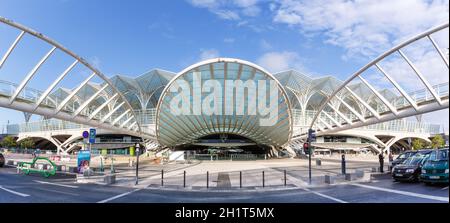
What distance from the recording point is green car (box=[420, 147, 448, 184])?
1427cm

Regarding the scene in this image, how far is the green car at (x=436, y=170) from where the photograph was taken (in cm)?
1427

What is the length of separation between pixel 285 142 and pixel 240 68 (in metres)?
23.6

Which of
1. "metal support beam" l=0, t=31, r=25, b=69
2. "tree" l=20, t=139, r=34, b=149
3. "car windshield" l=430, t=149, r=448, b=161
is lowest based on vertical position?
"tree" l=20, t=139, r=34, b=149

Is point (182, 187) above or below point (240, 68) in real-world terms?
below

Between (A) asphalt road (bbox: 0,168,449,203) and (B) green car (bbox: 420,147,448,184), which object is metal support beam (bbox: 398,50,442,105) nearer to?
(B) green car (bbox: 420,147,448,184)

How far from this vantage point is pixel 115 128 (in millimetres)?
38000

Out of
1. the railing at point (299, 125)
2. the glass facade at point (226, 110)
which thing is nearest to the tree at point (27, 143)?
the railing at point (299, 125)

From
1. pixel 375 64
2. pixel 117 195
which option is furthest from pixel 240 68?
pixel 117 195

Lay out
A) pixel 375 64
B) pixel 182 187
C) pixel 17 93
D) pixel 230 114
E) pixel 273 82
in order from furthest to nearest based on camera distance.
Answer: pixel 230 114
pixel 273 82
pixel 375 64
pixel 17 93
pixel 182 187

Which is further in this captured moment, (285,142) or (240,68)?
(285,142)

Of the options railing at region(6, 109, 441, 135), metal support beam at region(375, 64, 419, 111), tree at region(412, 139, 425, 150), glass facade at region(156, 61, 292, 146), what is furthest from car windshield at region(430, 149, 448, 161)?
tree at region(412, 139, 425, 150)

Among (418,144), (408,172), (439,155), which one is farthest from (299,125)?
(439,155)

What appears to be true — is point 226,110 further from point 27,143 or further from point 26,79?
point 27,143

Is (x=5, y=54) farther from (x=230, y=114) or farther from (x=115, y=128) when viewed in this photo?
(x=230, y=114)
